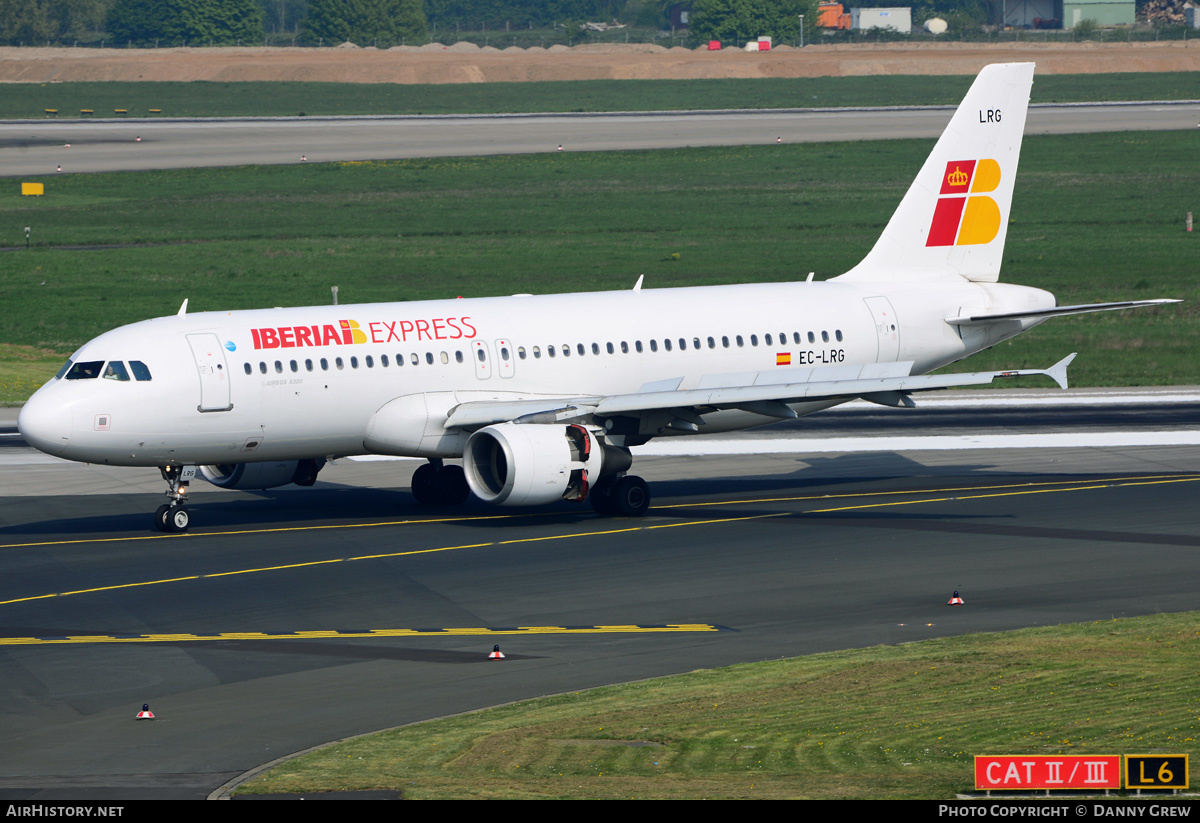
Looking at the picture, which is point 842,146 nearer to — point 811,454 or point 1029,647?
point 811,454

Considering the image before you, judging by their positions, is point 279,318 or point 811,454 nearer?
point 279,318

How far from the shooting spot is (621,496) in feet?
134

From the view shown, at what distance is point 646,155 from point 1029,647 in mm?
104900

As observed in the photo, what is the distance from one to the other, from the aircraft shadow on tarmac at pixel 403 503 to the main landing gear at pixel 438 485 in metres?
0.27

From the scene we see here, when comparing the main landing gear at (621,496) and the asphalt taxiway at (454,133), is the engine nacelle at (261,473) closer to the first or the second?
the main landing gear at (621,496)

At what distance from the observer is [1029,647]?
2734 cm

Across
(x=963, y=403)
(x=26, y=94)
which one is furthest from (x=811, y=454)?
(x=26, y=94)

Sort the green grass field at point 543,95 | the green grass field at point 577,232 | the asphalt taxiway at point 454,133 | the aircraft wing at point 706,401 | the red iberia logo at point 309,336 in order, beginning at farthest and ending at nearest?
the green grass field at point 543,95, the asphalt taxiway at point 454,133, the green grass field at point 577,232, the aircraft wing at point 706,401, the red iberia logo at point 309,336

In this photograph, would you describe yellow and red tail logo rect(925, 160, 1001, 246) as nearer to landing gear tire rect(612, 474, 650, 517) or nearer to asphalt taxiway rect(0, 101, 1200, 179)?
landing gear tire rect(612, 474, 650, 517)

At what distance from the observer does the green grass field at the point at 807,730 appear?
1994 cm

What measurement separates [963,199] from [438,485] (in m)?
17.2

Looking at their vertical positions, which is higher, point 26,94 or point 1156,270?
point 26,94

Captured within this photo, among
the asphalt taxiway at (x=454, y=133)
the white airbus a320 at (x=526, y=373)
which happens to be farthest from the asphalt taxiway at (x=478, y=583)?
the asphalt taxiway at (x=454, y=133)

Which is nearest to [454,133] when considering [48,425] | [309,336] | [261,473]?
[261,473]
